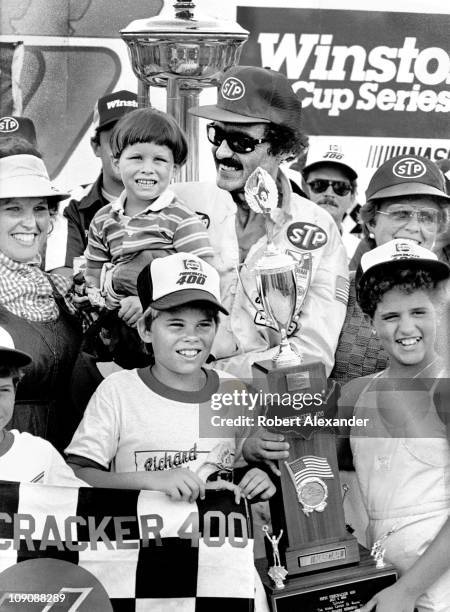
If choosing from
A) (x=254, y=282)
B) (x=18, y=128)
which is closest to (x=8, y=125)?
(x=18, y=128)

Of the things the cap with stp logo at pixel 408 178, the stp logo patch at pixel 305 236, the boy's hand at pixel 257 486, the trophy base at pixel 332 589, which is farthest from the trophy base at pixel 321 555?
the cap with stp logo at pixel 408 178

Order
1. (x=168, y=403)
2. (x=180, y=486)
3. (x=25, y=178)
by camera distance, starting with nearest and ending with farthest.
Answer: (x=180, y=486), (x=168, y=403), (x=25, y=178)

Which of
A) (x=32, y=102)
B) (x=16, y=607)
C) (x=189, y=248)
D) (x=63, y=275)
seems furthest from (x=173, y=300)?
(x=16, y=607)

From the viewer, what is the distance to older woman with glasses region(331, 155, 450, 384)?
217 centimetres

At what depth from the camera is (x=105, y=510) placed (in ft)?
6.37

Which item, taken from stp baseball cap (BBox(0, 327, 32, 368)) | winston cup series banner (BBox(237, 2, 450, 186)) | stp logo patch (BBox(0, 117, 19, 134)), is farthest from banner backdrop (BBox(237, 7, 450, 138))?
stp baseball cap (BBox(0, 327, 32, 368))

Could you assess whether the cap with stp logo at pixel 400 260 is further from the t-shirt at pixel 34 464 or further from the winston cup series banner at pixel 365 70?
the t-shirt at pixel 34 464

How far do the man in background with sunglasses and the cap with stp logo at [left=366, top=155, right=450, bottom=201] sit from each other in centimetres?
7

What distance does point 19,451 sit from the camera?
1992 mm

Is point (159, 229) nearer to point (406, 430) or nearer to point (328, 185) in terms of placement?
point (328, 185)

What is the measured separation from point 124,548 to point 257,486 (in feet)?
0.94

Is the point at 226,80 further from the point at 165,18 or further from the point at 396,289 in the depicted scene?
the point at 396,289

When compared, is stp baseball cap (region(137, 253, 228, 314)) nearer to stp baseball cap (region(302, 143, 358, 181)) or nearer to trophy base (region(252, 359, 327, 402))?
trophy base (region(252, 359, 327, 402))

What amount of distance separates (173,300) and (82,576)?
1.88ft
